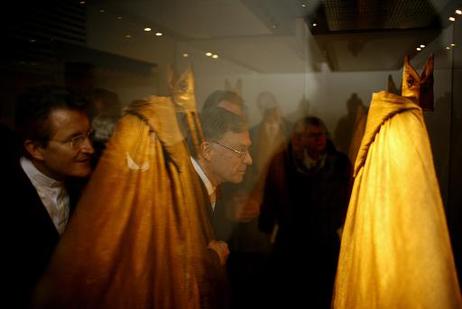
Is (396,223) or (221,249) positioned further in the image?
(221,249)

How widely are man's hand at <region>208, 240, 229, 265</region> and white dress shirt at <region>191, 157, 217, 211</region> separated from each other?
0.14 metres

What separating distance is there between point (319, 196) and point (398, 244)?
0.35 metres

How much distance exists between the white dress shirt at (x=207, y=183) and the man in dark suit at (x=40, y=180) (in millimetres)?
419

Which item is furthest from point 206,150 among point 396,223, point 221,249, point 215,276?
point 396,223

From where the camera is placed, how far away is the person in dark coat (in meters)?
1.83

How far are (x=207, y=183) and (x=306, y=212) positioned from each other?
1.39ft

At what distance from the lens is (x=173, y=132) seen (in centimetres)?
184

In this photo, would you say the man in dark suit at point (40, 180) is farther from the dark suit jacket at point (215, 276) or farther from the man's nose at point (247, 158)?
the man's nose at point (247, 158)

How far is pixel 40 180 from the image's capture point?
174 cm

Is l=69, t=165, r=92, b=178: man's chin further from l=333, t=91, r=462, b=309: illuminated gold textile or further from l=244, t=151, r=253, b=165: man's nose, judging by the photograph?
l=333, t=91, r=462, b=309: illuminated gold textile

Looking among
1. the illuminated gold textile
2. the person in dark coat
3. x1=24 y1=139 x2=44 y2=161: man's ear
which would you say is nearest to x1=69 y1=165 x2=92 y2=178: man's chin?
x1=24 y1=139 x2=44 y2=161: man's ear

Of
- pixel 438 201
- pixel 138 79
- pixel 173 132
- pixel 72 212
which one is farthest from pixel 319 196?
pixel 72 212

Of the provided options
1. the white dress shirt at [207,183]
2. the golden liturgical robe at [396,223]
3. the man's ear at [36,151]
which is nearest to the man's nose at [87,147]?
the man's ear at [36,151]

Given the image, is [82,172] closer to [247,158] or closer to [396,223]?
[247,158]
